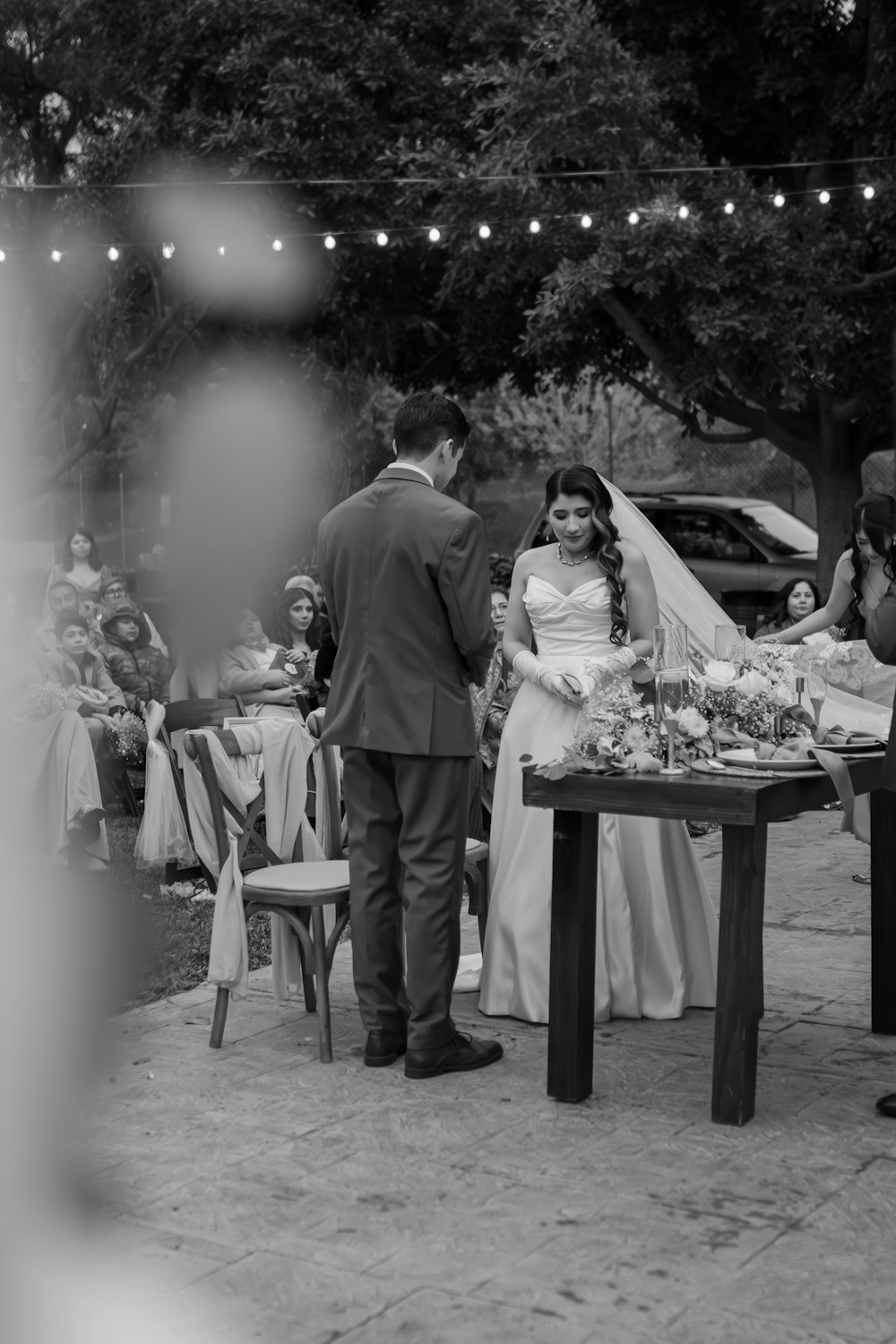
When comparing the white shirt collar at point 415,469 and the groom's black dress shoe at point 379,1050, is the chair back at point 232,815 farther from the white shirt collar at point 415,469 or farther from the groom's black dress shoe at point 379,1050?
the white shirt collar at point 415,469

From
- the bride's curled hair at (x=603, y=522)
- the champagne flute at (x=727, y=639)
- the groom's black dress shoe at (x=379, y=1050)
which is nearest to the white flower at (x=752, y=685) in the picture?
the champagne flute at (x=727, y=639)

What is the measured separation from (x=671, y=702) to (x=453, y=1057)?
114 centimetres

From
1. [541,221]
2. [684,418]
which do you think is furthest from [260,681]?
[684,418]

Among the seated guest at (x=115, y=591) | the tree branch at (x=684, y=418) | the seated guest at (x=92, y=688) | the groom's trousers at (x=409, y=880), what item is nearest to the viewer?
the groom's trousers at (x=409, y=880)

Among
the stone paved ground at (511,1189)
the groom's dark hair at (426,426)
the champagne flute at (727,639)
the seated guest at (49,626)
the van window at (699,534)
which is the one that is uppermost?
the van window at (699,534)

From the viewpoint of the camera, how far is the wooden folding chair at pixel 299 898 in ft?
14.2

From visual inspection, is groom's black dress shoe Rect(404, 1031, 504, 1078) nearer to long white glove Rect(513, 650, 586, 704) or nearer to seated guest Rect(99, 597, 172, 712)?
long white glove Rect(513, 650, 586, 704)

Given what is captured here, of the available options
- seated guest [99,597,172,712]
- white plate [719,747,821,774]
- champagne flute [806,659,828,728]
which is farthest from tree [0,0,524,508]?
white plate [719,747,821,774]

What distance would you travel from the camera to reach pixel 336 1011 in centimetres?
484

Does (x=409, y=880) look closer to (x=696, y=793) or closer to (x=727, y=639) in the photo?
(x=696, y=793)

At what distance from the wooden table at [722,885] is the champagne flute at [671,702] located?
0.30 feet

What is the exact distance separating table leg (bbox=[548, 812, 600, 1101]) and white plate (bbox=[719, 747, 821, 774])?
0.41 metres

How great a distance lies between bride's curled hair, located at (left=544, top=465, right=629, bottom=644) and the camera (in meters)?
4.68

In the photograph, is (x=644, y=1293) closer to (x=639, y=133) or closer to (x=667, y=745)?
(x=667, y=745)
